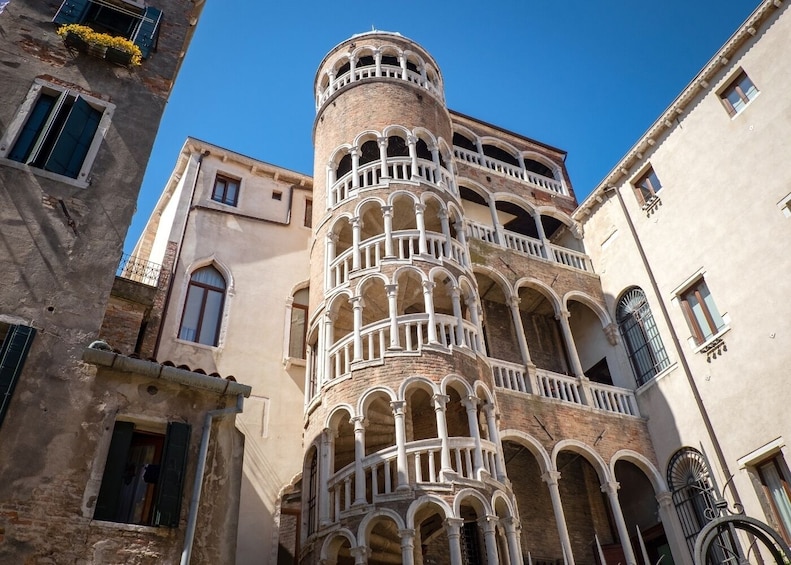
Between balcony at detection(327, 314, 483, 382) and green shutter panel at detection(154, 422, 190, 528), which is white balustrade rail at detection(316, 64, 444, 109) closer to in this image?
balcony at detection(327, 314, 483, 382)

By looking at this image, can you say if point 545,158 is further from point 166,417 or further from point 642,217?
point 166,417

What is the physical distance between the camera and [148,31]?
535 inches

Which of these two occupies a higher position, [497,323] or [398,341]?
[497,323]

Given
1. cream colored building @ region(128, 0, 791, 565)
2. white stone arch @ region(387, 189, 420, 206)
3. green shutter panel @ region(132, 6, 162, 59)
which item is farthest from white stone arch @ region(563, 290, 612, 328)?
green shutter panel @ region(132, 6, 162, 59)

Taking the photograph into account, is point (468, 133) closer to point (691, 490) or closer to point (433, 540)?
point (691, 490)

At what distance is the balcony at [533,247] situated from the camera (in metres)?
20.0

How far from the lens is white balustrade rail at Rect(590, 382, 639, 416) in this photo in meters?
17.7

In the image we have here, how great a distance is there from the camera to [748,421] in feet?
48.4

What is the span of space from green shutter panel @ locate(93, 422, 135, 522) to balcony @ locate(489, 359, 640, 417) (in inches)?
385

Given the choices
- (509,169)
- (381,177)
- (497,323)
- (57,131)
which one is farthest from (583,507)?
(57,131)

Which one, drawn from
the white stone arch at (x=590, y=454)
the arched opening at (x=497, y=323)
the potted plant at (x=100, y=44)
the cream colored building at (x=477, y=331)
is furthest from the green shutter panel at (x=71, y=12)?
the white stone arch at (x=590, y=454)

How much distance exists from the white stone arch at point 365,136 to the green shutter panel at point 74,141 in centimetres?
880

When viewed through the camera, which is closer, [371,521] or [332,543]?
[371,521]

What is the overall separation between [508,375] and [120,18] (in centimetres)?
1245
